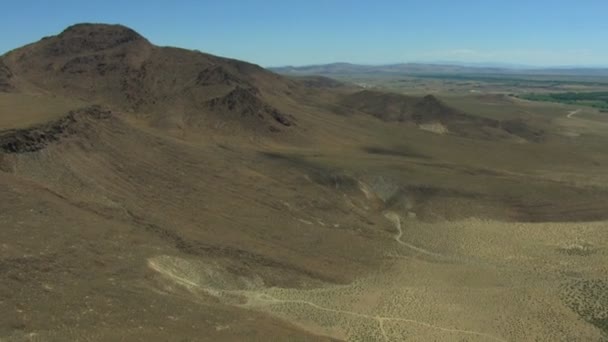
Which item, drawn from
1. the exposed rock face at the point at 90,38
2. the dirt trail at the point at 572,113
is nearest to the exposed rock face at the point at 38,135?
the exposed rock face at the point at 90,38

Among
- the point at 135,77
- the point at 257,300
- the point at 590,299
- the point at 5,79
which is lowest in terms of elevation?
the point at 590,299

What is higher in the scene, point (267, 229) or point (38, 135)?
point (38, 135)

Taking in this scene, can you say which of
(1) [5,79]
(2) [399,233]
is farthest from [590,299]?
(1) [5,79]

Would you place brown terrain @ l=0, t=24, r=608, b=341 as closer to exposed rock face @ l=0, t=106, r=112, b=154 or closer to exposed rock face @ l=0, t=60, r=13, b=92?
exposed rock face @ l=0, t=106, r=112, b=154

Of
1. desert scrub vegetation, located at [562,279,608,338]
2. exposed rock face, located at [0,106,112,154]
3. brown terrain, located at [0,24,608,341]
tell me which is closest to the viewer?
brown terrain, located at [0,24,608,341]

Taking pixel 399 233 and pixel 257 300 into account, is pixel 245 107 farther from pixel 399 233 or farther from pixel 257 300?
pixel 257 300

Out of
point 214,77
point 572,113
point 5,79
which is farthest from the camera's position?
point 572,113

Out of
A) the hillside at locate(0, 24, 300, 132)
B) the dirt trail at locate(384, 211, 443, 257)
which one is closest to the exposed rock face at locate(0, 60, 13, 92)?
the hillside at locate(0, 24, 300, 132)

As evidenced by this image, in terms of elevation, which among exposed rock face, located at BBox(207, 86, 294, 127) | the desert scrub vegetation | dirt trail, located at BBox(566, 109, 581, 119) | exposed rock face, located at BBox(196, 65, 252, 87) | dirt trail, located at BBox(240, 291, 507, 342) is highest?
exposed rock face, located at BBox(196, 65, 252, 87)
